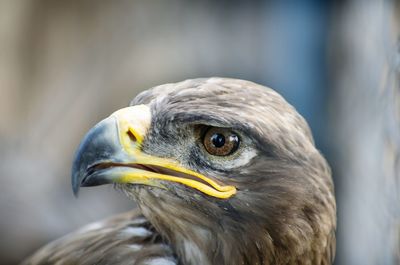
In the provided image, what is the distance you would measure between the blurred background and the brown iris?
1215mm

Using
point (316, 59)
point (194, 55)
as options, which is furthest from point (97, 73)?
point (316, 59)

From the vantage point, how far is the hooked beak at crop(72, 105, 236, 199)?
142 cm

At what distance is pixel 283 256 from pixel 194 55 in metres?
2.66

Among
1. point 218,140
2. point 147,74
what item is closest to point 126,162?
point 218,140

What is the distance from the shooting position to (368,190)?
9.12 feet

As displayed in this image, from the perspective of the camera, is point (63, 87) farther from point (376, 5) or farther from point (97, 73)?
point (376, 5)

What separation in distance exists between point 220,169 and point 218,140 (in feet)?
0.20

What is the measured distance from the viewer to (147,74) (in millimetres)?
3955

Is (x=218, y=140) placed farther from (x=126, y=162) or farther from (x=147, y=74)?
(x=147, y=74)

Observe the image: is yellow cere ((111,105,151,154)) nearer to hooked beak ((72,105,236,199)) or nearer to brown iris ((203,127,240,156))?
hooked beak ((72,105,236,199))

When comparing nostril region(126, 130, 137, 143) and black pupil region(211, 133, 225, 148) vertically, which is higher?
nostril region(126, 130, 137, 143)

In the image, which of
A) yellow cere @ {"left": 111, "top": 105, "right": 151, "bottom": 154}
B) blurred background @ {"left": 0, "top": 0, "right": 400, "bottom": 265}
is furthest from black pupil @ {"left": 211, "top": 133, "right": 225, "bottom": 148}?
blurred background @ {"left": 0, "top": 0, "right": 400, "bottom": 265}

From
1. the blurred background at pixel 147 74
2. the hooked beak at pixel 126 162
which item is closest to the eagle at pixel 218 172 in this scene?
Answer: the hooked beak at pixel 126 162

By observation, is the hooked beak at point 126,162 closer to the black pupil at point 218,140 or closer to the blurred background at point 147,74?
the black pupil at point 218,140
